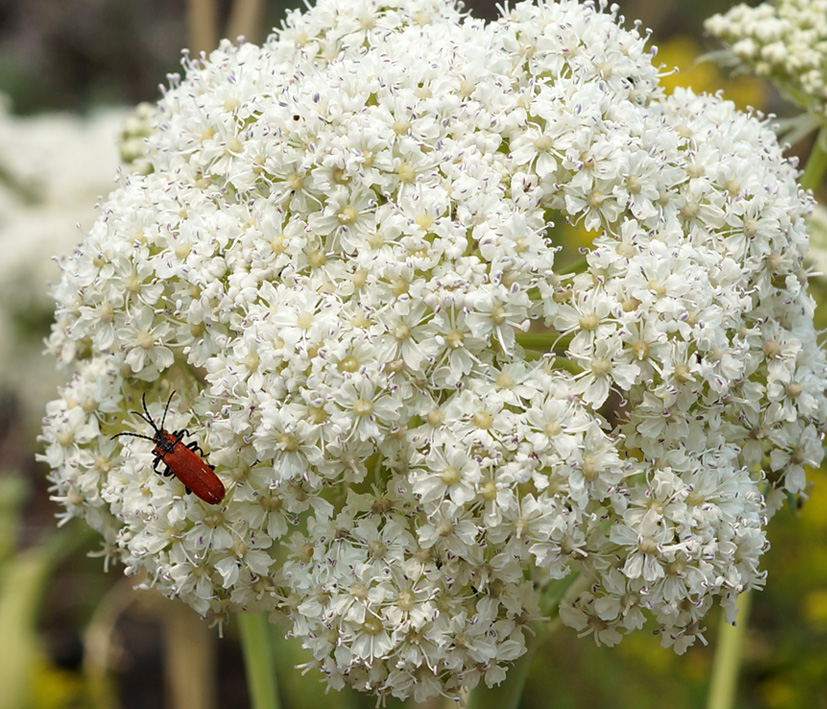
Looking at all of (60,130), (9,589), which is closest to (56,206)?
(60,130)

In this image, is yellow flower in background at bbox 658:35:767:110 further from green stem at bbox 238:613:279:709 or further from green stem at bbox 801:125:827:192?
green stem at bbox 238:613:279:709

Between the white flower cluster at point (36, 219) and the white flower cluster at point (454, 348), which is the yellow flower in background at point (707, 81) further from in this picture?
the white flower cluster at point (454, 348)

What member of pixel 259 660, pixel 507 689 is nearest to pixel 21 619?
pixel 259 660

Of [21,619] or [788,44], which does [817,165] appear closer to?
[788,44]

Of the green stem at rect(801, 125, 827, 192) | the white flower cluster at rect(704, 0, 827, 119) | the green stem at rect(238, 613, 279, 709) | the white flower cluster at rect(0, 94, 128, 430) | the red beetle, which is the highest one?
the white flower cluster at rect(0, 94, 128, 430)

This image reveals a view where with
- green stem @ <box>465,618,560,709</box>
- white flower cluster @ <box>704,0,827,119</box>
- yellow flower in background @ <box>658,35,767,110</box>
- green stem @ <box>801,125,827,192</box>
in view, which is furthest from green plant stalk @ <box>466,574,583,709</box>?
yellow flower in background @ <box>658,35,767,110</box>

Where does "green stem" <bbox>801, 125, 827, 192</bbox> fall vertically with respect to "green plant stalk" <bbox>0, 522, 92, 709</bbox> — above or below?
above
